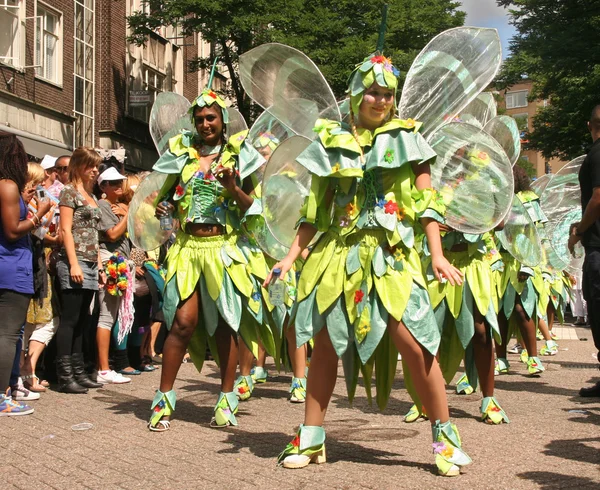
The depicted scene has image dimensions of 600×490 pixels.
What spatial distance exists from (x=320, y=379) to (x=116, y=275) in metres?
4.13

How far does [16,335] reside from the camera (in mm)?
6199

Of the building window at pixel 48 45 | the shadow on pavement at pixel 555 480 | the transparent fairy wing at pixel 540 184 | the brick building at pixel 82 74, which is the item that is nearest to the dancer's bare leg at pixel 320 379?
the shadow on pavement at pixel 555 480

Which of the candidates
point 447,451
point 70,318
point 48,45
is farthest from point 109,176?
point 48,45

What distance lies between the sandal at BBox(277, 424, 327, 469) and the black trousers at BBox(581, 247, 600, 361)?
2.57m

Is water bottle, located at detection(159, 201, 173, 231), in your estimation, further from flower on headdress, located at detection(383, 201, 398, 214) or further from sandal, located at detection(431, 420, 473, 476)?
sandal, located at detection(431, 420, 473, 476)

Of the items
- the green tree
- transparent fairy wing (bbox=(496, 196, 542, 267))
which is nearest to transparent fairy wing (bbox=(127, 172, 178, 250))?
transparent fairy wing (bbox=(496, 196, 542, 267))

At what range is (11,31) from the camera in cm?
2167

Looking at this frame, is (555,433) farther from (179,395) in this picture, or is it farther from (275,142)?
(179,395)

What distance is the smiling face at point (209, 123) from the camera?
6.05 m

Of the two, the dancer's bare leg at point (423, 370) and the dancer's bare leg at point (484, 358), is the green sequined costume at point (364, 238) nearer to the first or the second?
the dancer's bare leg at point (423, 370)

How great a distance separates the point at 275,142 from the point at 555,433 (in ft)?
8.89

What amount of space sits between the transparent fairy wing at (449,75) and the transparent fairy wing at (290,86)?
0.46 m

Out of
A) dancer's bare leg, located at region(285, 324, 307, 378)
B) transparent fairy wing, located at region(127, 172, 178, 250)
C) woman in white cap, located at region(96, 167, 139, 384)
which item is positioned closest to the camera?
transparent fairy wing, located at region(127, 172, 178, 250)

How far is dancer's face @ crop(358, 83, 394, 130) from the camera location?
458 centimetres
